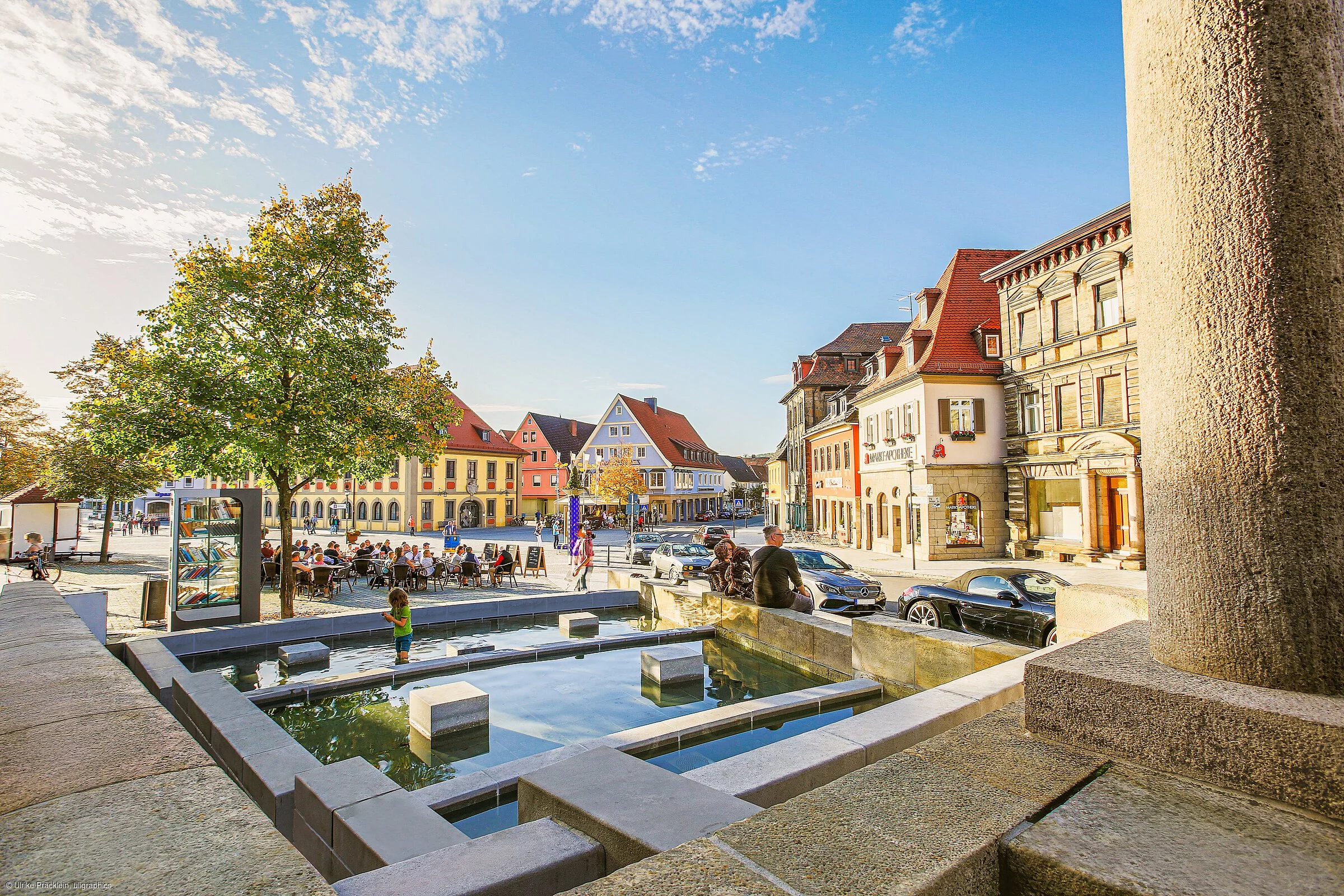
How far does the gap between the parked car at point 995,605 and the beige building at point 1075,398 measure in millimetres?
13366

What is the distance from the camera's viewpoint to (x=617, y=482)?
6569cm

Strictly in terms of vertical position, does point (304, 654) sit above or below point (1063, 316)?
below

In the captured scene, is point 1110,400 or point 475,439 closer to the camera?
point 1110,400

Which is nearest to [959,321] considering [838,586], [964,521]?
[964,521]

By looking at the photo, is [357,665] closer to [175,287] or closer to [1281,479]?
[175,287]

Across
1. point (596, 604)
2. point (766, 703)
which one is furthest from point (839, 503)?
point (766, 703)

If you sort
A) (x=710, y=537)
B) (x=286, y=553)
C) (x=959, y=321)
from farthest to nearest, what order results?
(x=710, y=537) < (x=959, y=321) < (x=286, y=553)

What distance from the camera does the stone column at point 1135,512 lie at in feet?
74.6

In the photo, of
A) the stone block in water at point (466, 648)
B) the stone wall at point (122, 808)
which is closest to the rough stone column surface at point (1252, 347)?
the stone wall at point (122, 808)

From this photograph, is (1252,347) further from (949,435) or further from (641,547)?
(641,547)

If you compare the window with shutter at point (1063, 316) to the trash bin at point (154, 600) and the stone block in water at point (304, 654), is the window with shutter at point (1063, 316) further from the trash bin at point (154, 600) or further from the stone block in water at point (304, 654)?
the trash bin at point (154, 600)

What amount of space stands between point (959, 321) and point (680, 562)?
61.6 ft

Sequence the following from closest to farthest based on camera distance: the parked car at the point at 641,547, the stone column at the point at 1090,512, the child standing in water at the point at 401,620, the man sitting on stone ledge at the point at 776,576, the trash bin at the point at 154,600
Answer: the child standing in water at the point at 401,620, the man sitting on stone ledge at the point at 776,576, the trash bin at the point at 154,600, the stone column at the point at 1090,512, the parked car at the point at 641,547

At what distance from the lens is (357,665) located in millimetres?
10258
